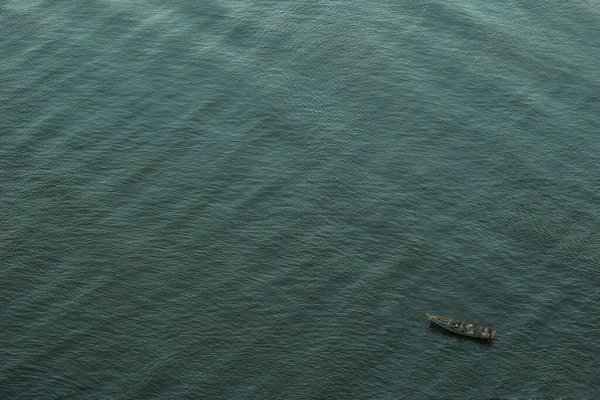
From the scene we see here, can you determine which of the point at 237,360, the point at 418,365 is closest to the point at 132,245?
the point at 237,360

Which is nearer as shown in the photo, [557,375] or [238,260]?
[557,375]

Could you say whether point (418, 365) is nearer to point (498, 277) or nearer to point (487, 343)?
point (487, 343)

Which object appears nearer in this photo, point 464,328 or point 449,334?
point 464,328

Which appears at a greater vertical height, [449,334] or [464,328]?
[464,328]

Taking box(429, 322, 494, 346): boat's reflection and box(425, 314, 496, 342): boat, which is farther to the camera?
box(429, 322, 494, 346): boat's reflection

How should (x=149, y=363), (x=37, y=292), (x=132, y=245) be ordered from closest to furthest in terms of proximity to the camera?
(x=149, y=363), (x=37, y=292), (x=132, y=245)

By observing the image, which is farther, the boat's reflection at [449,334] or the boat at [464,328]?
the boat's reflection at [449,334]

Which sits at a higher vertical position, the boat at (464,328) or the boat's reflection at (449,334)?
the boat at (464,328)

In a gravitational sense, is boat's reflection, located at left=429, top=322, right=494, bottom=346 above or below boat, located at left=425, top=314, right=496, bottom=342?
below
